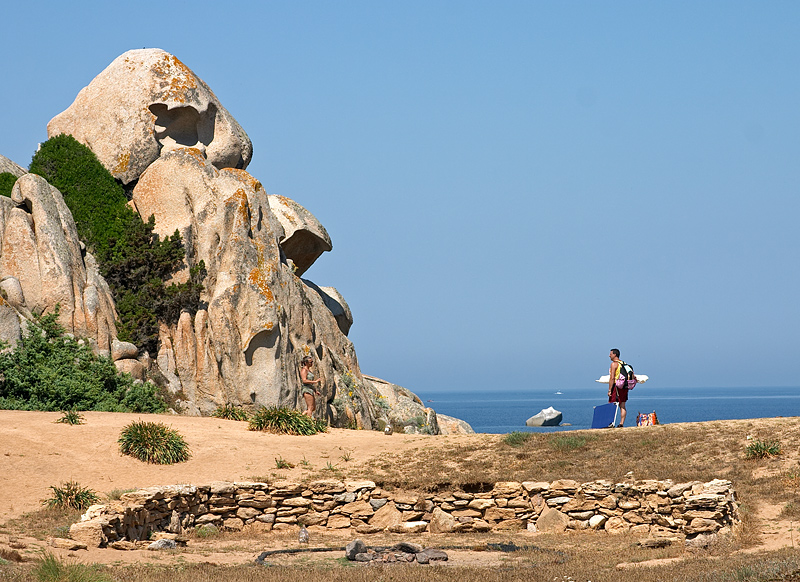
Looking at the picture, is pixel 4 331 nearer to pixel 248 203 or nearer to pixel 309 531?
pixel 248 203

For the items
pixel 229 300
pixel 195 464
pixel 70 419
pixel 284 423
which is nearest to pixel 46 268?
pixel 229 300

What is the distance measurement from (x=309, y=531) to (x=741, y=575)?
8541mm

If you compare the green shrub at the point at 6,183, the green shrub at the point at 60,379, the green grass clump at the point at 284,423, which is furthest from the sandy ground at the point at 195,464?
the green shrub at the point at 6,183

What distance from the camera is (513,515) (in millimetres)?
16422

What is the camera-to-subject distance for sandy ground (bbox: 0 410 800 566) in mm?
13438

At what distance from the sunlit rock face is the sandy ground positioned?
44.1ft

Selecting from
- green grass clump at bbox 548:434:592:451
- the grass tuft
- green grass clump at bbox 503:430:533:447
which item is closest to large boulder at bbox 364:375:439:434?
green grass clump at bbox 503:430:533:447

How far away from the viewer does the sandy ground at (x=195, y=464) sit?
13.4m

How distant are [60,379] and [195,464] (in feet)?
23.0

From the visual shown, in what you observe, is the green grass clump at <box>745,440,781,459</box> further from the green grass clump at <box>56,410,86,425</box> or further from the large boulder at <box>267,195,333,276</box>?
the large boulder at <box>267,195,333,276</box>

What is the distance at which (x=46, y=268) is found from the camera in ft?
87.8

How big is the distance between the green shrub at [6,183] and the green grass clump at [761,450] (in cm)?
2370

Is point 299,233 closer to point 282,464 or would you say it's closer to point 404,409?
point 404,409

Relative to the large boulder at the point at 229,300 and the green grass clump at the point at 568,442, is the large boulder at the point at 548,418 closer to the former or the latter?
the large boulder at the point at 229,300
